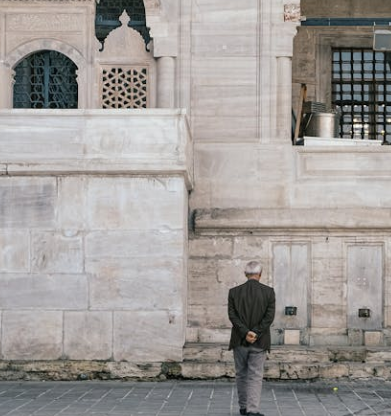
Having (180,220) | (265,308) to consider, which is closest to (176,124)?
(180,220)

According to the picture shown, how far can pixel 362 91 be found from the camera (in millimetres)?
17922

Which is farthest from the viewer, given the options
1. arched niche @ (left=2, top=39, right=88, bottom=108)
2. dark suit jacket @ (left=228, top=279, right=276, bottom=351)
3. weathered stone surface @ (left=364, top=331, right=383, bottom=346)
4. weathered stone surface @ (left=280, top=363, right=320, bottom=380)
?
arched niche @ (left=2, top=39, right=88, bottom=108)

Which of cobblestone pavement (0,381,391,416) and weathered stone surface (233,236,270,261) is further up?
weathered stone surface (233,236,270,261)

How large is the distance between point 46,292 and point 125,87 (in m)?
4.12

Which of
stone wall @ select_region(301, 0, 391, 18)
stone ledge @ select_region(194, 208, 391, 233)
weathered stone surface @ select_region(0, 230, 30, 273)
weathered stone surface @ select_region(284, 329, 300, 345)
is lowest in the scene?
weathered stone surface @ select_region(284, 329, 300, 345)

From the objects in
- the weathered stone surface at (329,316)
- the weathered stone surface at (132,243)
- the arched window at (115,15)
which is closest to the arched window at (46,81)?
the arched window at (115,15)

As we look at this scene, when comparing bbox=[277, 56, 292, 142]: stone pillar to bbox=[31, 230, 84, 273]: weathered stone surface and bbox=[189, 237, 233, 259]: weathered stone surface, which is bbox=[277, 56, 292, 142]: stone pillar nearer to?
bbox=[189, 237, 233, 259]: weathered stone surface

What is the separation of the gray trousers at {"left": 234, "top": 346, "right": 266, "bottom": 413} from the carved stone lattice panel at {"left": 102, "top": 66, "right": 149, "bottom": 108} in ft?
19.3

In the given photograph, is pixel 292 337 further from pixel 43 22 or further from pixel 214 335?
pixel 43 22

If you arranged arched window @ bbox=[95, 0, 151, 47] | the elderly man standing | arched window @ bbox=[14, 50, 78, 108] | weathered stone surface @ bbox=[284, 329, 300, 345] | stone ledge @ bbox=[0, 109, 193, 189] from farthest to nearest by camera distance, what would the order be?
arched window @ bbox=[95, 0, 151, 47] → arched window @ bbox=[14, 50, 78, 108] → weathered stone surface @ bbox=[284, 329, 300, 345] → stone ledge @ bbox=[0, 109, 193, 189] → the elderly man standing

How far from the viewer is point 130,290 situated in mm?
12156

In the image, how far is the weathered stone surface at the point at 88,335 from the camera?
1212cm

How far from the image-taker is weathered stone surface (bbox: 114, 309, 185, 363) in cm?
1208

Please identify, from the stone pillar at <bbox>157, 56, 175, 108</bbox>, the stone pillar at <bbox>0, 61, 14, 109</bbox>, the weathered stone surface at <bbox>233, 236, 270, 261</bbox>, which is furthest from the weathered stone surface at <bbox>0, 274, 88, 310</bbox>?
the stone pillar at <bbox>0, 61, 14, 109</bbox>
